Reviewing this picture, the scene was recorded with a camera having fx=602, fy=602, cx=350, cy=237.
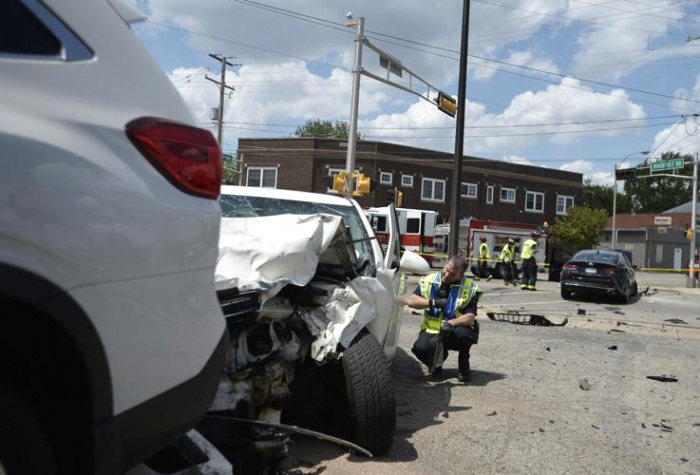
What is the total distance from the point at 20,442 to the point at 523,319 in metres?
10.6

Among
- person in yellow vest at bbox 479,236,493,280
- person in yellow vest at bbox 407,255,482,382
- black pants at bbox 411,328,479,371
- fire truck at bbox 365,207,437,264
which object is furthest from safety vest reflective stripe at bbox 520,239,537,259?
black pants at bbox 411,328,479,371

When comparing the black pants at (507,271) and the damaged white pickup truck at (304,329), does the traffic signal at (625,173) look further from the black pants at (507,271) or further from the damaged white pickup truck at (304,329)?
the damaged white pickup truck at (304,329)

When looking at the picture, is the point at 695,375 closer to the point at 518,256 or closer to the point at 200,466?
the point at 200,466

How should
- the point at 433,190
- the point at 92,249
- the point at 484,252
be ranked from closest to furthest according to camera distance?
the point at 92,249 → the point at 484,252 → the point at 433,190

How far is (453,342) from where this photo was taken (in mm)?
6129

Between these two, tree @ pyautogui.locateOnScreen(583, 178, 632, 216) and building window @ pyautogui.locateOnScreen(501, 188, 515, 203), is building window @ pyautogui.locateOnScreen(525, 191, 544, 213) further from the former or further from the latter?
tree @ pyautogui.locateOnScreen(583, 178, 632, 216)

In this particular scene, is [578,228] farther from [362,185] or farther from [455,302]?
[455,302]

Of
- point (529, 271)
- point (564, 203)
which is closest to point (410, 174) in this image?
point (564, 203)

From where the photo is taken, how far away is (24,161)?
150cm

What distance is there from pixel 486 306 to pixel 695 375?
24.4ft

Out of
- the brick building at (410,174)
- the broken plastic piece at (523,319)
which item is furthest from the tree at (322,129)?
the broken plastic piece at (523,319)

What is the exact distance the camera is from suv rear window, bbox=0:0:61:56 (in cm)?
163

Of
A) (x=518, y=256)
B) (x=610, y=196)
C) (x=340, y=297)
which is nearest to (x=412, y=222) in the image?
(x=518, y=256)

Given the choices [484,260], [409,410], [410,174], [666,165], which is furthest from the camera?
[410,174]
